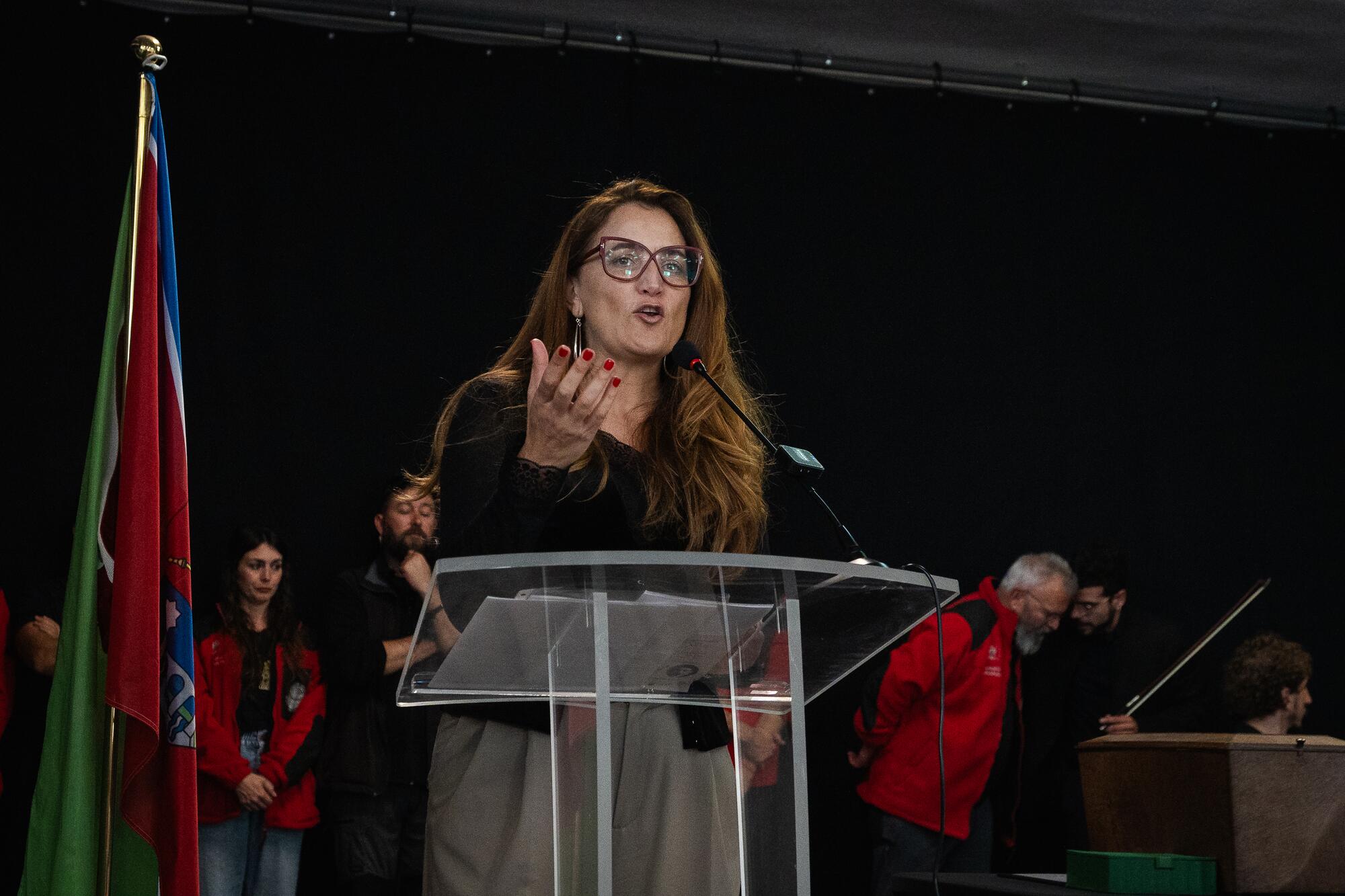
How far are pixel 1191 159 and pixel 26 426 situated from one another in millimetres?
4559

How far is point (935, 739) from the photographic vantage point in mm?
4676

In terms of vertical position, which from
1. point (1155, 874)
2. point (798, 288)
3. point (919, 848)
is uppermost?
point (798, 288)

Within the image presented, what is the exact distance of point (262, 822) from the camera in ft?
14.3

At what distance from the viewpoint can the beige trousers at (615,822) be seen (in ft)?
5.03

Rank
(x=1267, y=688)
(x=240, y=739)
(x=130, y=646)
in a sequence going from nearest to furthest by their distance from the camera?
1. (x=130, y=646)
2. (x=240, y=739)
3. (x=1267, y=688)

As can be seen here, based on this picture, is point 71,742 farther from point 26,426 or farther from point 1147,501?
point 1147,501

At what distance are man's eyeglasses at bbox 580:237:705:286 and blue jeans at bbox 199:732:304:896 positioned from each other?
8.88 feet

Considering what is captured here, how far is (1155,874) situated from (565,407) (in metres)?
1.26

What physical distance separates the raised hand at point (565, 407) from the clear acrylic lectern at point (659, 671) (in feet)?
0.78

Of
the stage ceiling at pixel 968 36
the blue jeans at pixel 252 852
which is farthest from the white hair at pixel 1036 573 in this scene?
the blue jeans at pixel 252 852

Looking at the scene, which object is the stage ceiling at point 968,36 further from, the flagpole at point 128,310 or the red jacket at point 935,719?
the flagpole at point 128,310

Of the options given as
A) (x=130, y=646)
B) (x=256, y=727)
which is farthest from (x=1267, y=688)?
(x=130, y=646)

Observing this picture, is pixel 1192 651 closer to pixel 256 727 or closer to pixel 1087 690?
pixel 1087 690

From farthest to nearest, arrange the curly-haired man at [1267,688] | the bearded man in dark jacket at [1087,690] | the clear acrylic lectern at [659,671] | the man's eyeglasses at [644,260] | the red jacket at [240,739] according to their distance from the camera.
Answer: the bearded man in dark jacket at [1087,690], the curly-haired man at [1267,688], the red jacket at [240,739], the man's eyeglasses at [644,260], the clear acrylic lectern at [659,671]
